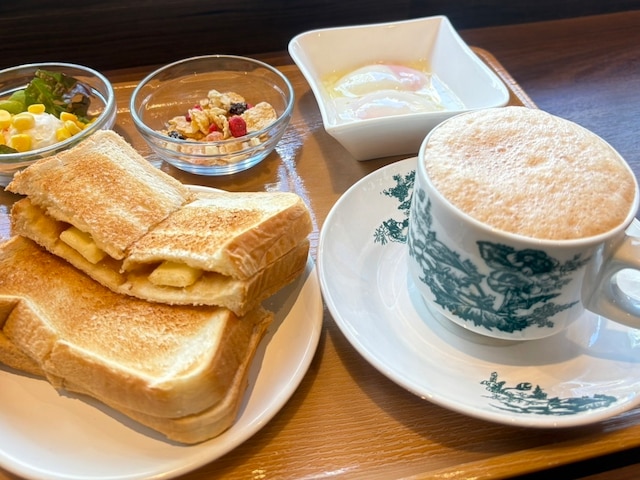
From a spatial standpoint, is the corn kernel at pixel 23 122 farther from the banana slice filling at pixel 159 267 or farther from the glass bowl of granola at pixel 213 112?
the banana slice filling at pixel 159 267

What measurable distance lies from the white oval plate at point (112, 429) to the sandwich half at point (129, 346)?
2 centimetres

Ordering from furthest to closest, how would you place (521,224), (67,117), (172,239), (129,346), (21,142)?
(67,117)
(21,142)
(172,239)
(129,346)
(521,224)

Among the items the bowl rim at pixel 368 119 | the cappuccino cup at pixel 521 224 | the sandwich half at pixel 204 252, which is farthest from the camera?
the bowl rim at pixel 368 119

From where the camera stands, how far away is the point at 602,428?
2.63ft

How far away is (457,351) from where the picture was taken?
88 cm

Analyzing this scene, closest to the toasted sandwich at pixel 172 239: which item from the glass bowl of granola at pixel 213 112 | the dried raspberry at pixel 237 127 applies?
the glass bowl of granola at pixel 213 112

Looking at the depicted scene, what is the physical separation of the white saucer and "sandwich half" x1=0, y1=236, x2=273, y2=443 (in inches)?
6.9

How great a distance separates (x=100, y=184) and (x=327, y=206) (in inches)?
18.4

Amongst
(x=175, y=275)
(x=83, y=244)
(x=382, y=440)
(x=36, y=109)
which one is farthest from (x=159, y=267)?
(x=36, y=109)

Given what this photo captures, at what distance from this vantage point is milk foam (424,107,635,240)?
0.71m

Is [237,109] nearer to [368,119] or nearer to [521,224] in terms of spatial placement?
[368,119]

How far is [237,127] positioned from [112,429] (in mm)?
780

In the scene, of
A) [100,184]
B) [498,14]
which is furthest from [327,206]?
[498,14]

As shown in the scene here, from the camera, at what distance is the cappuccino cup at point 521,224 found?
2.34 ft
